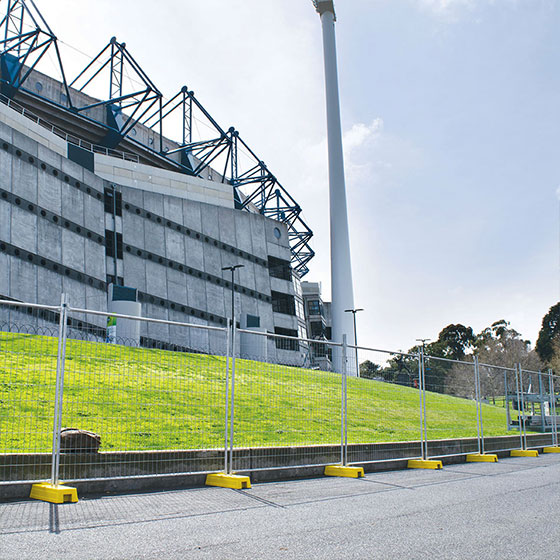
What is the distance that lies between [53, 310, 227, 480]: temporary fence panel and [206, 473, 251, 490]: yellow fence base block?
258 mm

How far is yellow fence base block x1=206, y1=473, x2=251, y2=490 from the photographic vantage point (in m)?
7.93

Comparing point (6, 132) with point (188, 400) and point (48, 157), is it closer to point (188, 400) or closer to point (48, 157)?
point (48, 157)

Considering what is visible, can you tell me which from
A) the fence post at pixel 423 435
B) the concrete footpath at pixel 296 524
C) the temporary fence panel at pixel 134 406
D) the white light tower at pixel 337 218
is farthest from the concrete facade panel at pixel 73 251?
the white light tower at pixel 337 218

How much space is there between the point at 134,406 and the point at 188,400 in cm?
111

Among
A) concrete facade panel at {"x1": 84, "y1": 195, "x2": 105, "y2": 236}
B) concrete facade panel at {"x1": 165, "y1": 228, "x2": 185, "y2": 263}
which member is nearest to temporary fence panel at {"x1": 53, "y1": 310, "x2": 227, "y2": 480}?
concrete facade panel at {"x1": 84, "y1": 195, "x2": 105, "y2": 236}

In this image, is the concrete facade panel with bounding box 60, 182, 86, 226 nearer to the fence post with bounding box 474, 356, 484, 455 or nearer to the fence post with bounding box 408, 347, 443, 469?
the fence post with bounding box 474, 356, 484, 455

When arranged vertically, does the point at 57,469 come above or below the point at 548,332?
below

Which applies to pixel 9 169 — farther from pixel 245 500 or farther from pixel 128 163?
pixel 245 500

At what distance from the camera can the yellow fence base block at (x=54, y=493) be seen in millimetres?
6312

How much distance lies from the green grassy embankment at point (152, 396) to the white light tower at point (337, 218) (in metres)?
Result: 46.7

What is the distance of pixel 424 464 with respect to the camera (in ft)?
37.3

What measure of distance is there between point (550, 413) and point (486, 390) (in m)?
4.67

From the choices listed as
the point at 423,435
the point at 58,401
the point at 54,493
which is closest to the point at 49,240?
the point at 423,435

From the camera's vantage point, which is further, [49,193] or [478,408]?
[49,193]
